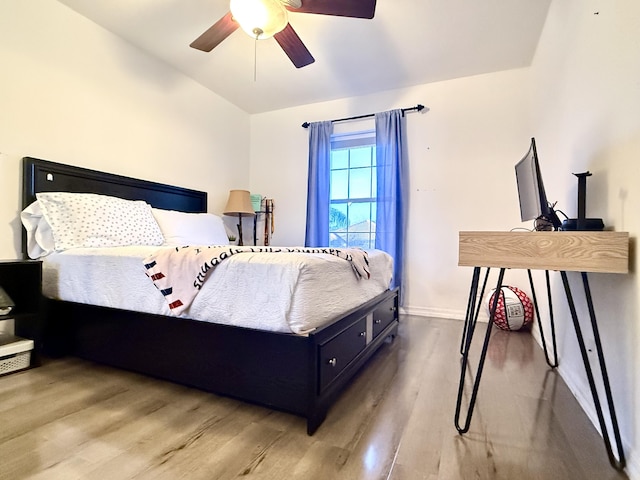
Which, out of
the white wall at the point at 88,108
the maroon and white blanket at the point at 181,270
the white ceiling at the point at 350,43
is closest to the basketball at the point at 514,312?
the white ceiling at the point at 350,43

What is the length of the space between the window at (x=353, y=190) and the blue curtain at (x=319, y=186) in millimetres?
136

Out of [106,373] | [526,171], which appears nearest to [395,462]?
[526,171]

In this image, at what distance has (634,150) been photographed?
1143 millimetres

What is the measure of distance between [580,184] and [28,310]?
3.12 metres

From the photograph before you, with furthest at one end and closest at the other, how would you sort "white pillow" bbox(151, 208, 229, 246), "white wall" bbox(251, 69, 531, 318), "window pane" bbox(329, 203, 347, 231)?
"window pane" bbox(329, 203, 347, 231), "white wall" bbox(251, 69, 531, 318), "white pillow" bbox(151, 208, 229, 246)

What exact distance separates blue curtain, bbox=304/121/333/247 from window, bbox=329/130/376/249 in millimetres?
136

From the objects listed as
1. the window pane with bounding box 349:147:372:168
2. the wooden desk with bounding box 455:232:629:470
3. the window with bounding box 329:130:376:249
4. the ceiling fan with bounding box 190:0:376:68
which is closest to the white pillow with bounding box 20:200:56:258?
the ceiling fan with bounding box 190:0:376:68

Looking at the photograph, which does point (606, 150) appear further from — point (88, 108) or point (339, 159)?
point (88, 108)

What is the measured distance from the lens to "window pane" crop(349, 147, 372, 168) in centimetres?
391

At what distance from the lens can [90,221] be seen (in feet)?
7.21

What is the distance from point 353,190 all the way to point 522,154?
1803 mm

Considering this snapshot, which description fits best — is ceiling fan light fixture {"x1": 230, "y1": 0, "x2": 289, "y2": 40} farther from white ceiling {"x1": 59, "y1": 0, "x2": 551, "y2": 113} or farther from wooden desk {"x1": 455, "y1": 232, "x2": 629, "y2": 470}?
wooden desk {"x1": 455, "y1": 232, "x2": 629, "y2": 470}

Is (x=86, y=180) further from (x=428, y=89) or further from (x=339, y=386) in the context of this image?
(x=428, y=89)

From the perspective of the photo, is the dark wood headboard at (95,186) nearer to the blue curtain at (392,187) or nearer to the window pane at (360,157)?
the window pane at (360,157)
